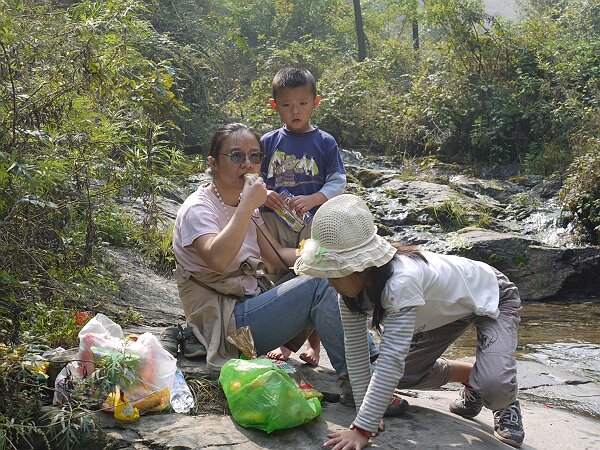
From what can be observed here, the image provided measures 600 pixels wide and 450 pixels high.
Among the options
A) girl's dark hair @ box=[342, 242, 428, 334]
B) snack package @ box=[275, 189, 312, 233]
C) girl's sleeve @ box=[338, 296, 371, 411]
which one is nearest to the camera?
girl's dark hair @ box=[342, 242, 428, 334]

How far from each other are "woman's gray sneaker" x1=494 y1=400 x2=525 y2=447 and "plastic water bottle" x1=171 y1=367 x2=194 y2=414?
1.25 m

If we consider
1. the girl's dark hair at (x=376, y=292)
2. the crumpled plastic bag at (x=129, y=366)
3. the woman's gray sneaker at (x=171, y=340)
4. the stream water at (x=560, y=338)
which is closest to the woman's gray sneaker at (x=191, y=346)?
the woman's gray sneaker at (x=171, y=340)

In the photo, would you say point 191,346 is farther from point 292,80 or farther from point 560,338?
point 560,338

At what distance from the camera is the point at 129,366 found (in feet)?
9.93

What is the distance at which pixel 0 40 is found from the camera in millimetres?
3393

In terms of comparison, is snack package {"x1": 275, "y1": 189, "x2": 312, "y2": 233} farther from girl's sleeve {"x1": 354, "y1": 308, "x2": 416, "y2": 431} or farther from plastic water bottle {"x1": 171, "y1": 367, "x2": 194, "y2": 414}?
girl's sleeve {"x1": 354, "y1": 308, "x2": 416, "y2": 431}

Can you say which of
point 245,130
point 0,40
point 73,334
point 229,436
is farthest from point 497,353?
point 0,40

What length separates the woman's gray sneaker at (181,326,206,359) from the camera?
145 inches

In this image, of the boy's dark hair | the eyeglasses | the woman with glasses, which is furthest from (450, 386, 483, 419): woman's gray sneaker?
the boy's dark hair

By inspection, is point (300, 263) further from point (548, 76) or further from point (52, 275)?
point (548, 76)

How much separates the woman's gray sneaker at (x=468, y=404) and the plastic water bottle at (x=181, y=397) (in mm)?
1147

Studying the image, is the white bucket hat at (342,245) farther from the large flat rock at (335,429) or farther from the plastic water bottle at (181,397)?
the plastic water bottle at (181,397)

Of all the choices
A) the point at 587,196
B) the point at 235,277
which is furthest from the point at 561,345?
the point at 587,196

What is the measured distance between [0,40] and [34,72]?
53cm
